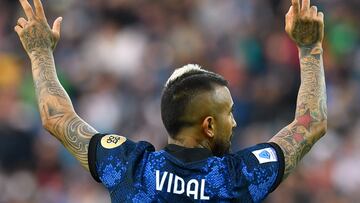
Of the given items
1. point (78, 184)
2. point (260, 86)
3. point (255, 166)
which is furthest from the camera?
point (260, 86)

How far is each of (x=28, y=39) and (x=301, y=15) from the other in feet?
4.29

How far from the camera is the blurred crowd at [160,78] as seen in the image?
1227 centimetres

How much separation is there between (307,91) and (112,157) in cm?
97

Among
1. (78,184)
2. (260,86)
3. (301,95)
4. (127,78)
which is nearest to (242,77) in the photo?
(260,86)

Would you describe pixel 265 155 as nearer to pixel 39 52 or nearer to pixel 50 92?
pixel 50 92

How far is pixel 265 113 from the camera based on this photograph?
1314 cm

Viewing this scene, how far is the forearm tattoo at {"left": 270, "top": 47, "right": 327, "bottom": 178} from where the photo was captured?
4699 mm

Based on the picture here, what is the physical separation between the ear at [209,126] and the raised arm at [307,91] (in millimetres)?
323

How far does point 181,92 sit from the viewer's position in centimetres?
457

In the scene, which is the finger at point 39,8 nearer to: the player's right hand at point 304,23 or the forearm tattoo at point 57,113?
the forearm tattoo at point 57,113

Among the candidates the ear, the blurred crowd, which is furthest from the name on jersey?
the blurred crowd

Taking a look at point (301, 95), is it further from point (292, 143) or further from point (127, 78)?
point (127, 78)

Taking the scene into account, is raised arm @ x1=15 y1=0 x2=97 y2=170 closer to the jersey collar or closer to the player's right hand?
the jersey collar

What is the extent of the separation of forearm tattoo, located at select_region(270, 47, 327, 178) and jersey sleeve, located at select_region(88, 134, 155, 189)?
62cm
